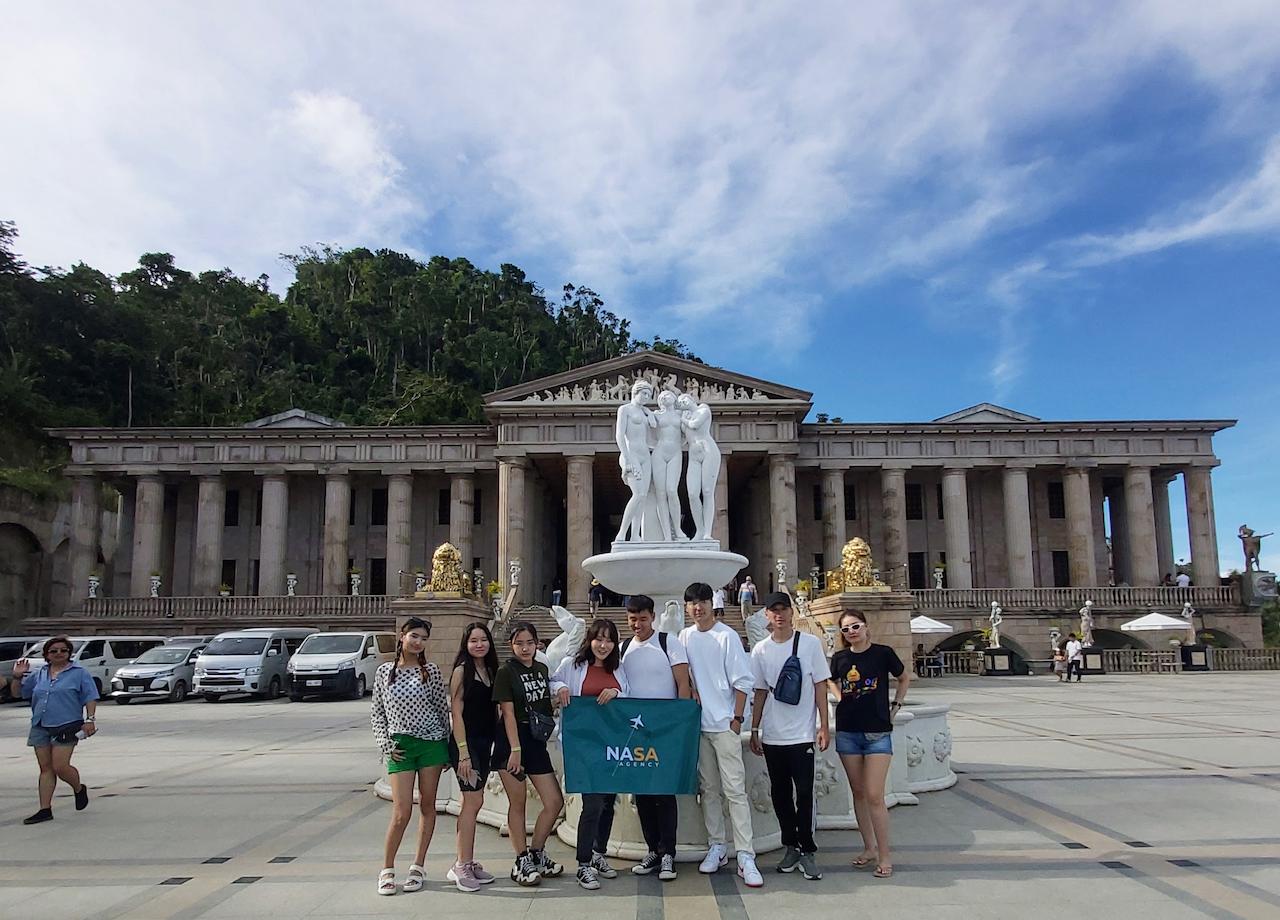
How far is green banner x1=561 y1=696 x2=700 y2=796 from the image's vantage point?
6.66 m

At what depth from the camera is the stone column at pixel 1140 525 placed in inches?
1778

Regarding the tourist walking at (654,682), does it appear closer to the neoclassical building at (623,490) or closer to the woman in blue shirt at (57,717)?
the woman in blue shirt at (57,717)

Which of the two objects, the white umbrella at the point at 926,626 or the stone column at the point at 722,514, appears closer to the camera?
the white umbrella at the point at 926,626

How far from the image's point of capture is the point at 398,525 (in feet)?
153

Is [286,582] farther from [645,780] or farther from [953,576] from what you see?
[645,780]

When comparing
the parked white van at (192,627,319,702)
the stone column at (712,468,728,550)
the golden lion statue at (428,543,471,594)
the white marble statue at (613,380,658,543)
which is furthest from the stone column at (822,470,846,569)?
the white marble statue at (613,380,658,543)

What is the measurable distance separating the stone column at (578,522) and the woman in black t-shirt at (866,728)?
116 ft

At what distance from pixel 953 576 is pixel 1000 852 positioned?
39680 millimetres

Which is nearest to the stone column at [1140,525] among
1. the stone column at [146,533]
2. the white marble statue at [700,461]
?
the white marble statue at [700,461]

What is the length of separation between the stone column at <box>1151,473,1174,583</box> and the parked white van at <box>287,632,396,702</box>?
38.3 meters

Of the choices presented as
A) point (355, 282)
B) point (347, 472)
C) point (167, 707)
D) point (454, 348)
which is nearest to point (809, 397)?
point (347, 472)

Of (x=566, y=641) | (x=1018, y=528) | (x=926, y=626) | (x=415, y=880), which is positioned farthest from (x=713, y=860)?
(x=1018, y=528)

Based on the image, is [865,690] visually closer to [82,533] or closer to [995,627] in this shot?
[995,627]

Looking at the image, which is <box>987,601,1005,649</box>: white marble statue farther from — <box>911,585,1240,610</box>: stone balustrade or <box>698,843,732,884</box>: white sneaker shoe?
<box>698,843,732,884</box>: white sneaker shoe
